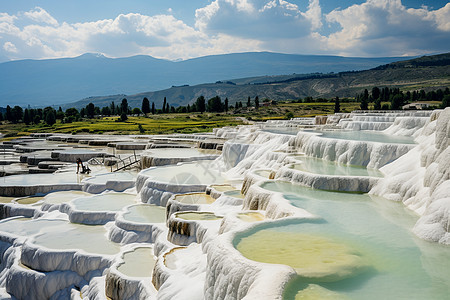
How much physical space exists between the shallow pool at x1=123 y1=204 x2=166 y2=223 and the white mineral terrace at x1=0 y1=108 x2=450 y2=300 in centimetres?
8

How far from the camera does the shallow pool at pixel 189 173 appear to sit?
64.2ft

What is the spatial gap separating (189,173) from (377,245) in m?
13.9

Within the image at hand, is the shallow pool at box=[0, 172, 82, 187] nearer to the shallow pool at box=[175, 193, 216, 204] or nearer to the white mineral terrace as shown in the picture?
the white mineral terrace

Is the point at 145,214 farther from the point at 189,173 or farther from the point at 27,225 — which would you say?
the point at 27,225

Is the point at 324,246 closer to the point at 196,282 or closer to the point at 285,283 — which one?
the point at 285,283

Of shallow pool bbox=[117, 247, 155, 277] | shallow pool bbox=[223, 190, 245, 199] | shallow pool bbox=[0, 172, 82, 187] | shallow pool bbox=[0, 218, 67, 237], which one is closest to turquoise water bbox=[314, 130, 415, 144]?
shallow pool bbox=[223, 190, 245, 199]

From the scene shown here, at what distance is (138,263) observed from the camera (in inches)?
485

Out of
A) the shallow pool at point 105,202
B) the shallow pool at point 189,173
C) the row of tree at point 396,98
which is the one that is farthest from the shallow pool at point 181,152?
the row of tree at point 396,98

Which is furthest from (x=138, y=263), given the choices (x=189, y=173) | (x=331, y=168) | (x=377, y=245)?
(x=189, y=173)

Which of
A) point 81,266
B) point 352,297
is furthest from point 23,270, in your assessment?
point 352,297

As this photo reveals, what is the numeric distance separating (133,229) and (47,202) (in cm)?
732

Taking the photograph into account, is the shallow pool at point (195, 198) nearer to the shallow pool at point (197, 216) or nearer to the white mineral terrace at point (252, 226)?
the white mineral terrace at point (252, 226)

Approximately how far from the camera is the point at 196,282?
29.3 ft

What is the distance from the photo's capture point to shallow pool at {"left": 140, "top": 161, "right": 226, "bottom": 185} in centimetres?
1956
